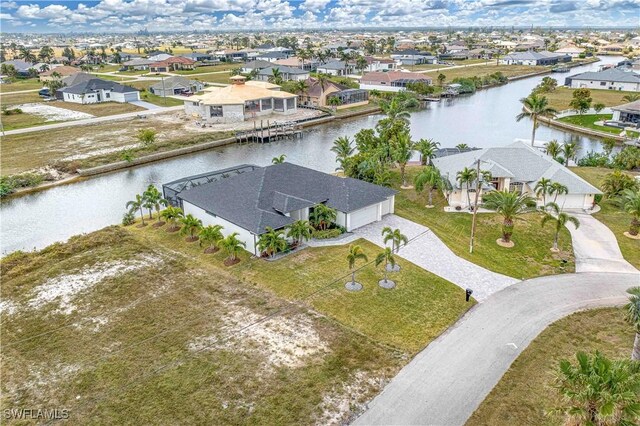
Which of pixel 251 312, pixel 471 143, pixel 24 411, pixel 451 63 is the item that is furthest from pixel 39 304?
pixel 451 63

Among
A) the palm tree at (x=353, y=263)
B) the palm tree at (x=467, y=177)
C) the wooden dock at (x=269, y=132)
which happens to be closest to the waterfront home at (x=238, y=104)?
the wooden dock at (x=269, y=132)

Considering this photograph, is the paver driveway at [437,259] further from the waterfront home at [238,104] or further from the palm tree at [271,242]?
the waterfront home at [238,104]

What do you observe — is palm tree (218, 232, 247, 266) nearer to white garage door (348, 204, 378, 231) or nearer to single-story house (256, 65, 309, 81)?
white garage door (348, 204, 378, 231)

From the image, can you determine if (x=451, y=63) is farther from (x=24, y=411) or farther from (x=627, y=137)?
(x=24, y=411)

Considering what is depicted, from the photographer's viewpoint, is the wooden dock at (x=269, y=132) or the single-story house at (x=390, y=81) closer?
the wooden dock at (x=269, y=132)

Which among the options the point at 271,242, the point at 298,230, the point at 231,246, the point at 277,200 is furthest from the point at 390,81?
the point at 231,246

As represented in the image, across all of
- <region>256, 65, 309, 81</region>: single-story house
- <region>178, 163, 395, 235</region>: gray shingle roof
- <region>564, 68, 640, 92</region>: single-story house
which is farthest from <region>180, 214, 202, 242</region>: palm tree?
<region>564, 68, 640, 92</region>: single-story house

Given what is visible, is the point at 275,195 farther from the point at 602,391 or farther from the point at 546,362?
the point at 602,391
